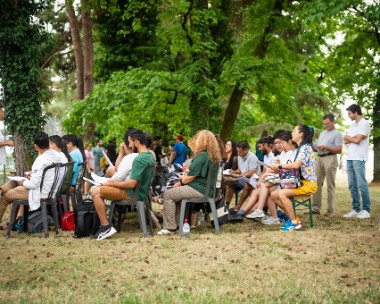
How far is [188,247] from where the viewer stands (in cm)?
772

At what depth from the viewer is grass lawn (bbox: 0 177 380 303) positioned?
516 centimetres

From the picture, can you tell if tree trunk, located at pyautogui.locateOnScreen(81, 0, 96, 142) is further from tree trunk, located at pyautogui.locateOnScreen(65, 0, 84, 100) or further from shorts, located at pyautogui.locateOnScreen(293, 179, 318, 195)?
shorts, located at pyautogui.locateOnScreen(293, 179, 318, 195)

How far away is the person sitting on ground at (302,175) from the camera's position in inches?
368

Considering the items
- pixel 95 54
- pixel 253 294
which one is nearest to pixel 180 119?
pixel 95 54

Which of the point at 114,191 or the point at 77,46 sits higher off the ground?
the point at 77,46

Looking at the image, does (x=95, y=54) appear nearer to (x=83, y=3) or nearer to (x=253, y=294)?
(x=83, y=3)

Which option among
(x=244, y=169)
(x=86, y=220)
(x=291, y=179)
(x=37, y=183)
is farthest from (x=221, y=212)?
(x=37, y=183)

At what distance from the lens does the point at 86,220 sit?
28.7ft

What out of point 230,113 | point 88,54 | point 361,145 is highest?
point 88,54

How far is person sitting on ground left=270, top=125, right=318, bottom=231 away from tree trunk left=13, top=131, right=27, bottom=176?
702 cm

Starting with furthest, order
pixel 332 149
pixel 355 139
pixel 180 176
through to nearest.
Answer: pixel 332 149 → pixel 355 139 → pixel 180 176

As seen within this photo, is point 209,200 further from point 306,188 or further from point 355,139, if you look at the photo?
point 355,139

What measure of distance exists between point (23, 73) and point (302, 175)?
7.53 metres

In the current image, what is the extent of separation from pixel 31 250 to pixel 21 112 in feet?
23.4
